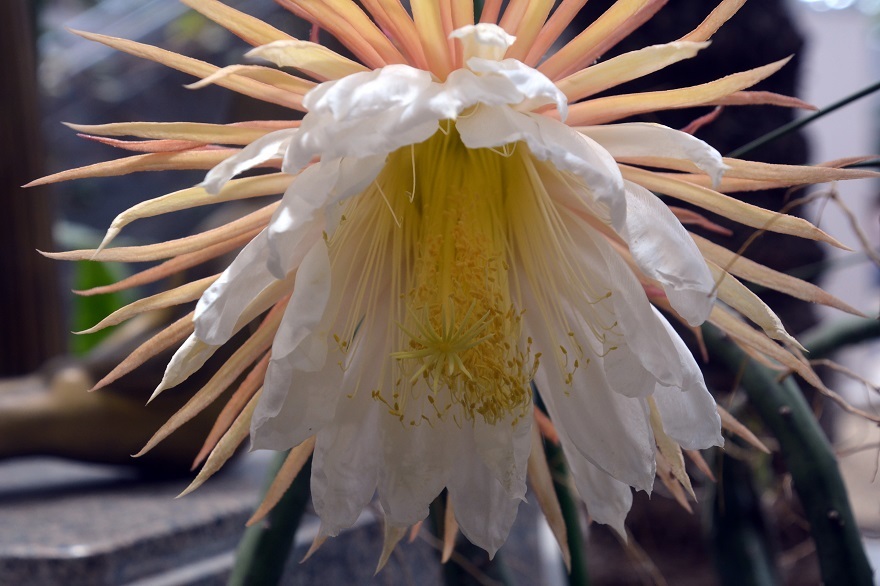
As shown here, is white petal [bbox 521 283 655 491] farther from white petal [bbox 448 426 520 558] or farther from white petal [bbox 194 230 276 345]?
white petal [bbox 194 230 276 345]

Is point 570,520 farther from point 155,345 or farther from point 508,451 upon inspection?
point 155,345

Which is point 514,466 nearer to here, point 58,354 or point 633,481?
point 633,481

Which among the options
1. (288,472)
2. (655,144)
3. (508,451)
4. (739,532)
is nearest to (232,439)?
(288,472)

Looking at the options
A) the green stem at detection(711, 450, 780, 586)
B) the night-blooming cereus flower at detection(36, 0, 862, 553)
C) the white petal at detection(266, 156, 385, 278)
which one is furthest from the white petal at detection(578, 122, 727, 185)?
the green stem at detection(711, 450, 780, 586)

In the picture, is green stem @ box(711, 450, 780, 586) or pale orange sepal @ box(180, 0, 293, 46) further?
green stem @ box(711, 450, 780, 586)

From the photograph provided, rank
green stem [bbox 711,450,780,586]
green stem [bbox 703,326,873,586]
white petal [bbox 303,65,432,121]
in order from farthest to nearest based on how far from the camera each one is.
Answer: green stem [bbox 711,450,780,586] < green stem [bbox 703,326,873,586] < white petal [bbox 303,65,432,121]

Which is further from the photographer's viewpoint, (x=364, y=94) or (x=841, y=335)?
(x=841, y=335)

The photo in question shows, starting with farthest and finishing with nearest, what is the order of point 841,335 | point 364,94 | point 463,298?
point 841,335 < point 463,298 < point 364,94
